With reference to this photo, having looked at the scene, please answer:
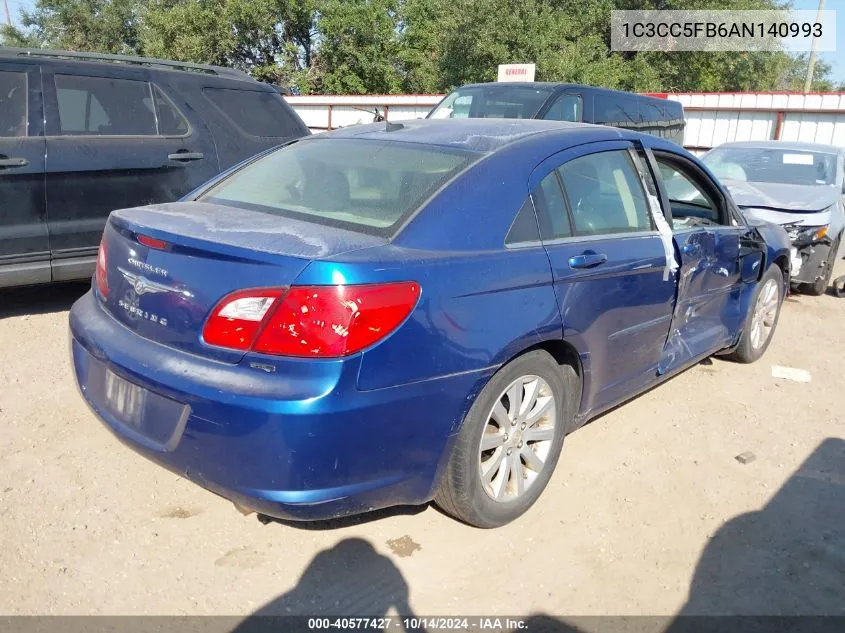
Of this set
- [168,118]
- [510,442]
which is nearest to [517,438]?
[510,442]

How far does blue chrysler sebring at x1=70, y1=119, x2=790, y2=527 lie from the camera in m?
2.40

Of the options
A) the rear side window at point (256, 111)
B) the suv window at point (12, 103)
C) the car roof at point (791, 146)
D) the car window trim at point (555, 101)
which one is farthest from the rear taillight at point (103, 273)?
the car roof at point (791, 146)

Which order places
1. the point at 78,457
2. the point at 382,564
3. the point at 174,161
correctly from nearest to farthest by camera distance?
the point at 382,564, the point at 78,457, the point at 174,161

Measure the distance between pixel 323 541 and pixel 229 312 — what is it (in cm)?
109

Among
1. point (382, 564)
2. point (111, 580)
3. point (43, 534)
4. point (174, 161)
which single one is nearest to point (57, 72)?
point (174, 161)

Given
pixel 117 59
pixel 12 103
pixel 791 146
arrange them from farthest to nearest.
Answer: pixel 791 146
pixel 117 59
pixel 12 103

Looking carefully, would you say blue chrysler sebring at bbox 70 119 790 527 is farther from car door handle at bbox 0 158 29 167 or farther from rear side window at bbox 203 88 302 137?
rear side window at bbox 203 88 302 137

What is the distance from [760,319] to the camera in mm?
5402

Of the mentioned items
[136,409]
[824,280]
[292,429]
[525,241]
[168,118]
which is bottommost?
[824,280]

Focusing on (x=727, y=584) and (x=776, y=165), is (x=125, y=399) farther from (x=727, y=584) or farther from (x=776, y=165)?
(x=776, y=165)

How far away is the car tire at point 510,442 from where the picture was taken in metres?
2.82

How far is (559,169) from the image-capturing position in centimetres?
330

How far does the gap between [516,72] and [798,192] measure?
10686 mm

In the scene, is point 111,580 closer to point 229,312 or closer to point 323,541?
point 323,541
